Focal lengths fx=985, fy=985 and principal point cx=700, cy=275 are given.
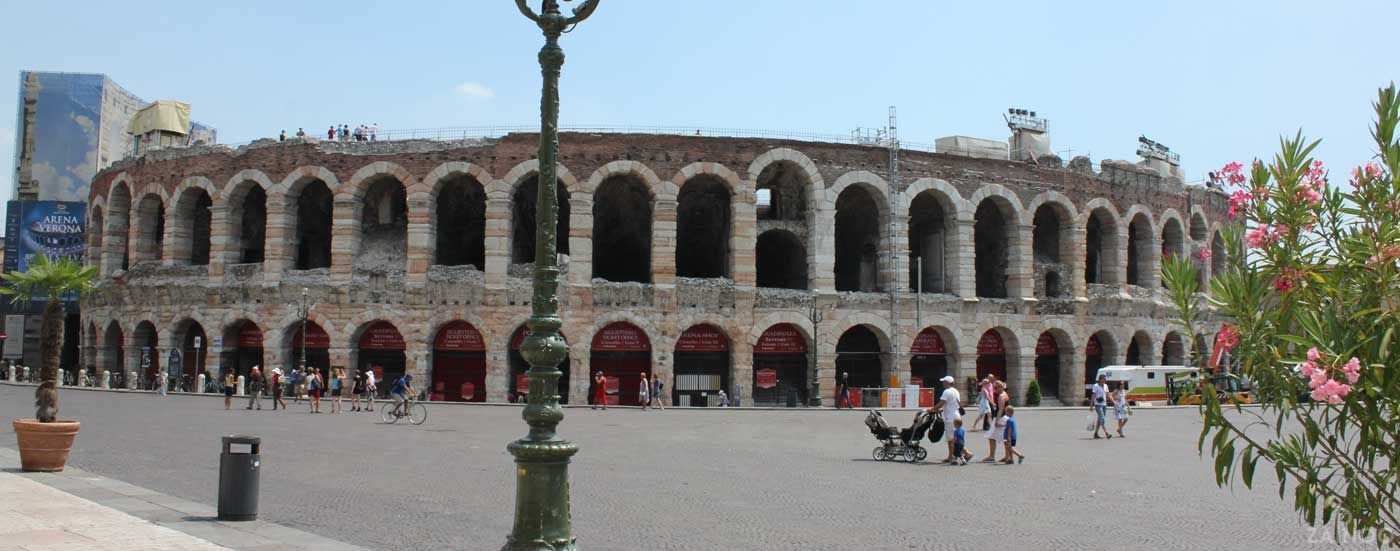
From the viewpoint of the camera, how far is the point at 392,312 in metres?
36.0

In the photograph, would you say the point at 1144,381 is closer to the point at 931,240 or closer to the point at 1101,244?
the point at 1101,244

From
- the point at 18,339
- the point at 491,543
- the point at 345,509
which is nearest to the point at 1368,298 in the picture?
the point at 491,543

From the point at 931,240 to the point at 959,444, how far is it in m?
24.9

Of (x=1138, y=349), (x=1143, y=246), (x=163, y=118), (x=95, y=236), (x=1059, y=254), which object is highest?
(x=163, y=118)

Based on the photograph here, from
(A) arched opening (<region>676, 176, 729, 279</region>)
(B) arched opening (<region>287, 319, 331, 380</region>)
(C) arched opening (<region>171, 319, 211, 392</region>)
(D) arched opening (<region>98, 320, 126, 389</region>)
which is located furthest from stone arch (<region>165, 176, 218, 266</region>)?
(A) arched opening (<region>676, 176, 729, 279</region>)

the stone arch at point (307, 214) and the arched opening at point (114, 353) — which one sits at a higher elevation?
the stone arch at point (307, 214)

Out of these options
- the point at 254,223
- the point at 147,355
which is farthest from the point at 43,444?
the point at 254,223

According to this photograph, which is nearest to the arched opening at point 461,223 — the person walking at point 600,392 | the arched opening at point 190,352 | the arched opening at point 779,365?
the person walking at point 600,392

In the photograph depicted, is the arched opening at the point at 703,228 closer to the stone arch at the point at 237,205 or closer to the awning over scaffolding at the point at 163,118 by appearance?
the stone arch at the point at 237,205

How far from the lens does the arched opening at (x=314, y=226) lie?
1634 inches

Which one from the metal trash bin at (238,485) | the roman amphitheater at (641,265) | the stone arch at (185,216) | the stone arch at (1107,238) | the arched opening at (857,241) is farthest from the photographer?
the stone arch at (1107,238)

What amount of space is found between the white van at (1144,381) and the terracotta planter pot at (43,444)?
1440 inches

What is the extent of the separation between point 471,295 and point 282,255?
799 centimetres

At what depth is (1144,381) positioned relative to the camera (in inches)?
1615
